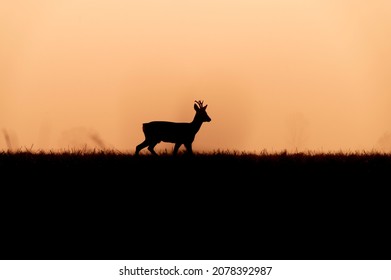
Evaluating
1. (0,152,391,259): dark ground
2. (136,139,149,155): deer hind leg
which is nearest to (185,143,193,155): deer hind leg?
(0,152,391,259): dark ground

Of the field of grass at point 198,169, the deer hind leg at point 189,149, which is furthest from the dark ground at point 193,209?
the deer hind leg at point 189,149

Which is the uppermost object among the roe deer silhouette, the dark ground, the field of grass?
the roe deer silhouette

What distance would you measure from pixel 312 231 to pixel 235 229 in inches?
21.2

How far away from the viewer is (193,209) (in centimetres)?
383

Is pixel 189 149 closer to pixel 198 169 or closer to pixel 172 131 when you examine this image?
pixel 172 131

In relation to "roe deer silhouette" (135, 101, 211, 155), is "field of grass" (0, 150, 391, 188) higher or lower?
lower

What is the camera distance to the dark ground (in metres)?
3.38

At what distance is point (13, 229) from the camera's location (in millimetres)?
3555

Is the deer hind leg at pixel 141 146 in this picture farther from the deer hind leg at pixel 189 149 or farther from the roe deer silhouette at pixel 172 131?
the deer hind leg at pixel 189 149

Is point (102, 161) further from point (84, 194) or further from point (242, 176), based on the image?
point (242, 176)

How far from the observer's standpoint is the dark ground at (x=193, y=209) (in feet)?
11.1

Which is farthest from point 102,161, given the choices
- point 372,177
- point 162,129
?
point 372,177

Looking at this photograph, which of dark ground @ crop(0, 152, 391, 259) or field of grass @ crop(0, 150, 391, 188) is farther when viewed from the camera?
field of grass @ crop(0, 150, 391, 188)

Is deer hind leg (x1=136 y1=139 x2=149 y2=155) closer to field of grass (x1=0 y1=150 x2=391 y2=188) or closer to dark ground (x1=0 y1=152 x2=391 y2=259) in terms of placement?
field of grass (x1=0 y1=150 x2=391 y2=188)
